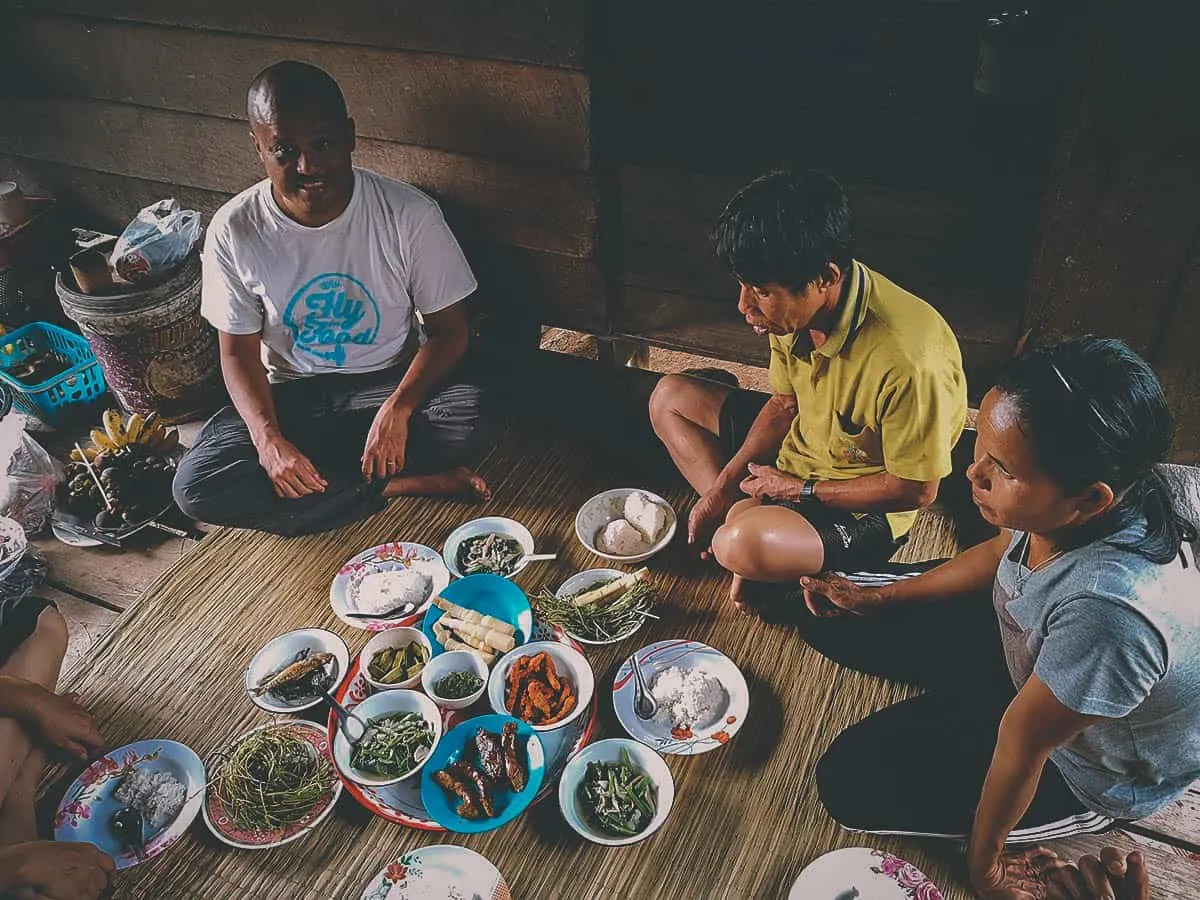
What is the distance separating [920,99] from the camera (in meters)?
4.26

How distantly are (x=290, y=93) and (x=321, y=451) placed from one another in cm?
134

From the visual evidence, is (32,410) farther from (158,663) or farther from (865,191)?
(865,191)

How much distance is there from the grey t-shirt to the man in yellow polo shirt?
1.95 ft

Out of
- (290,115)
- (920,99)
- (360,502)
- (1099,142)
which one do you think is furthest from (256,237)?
(920,99)

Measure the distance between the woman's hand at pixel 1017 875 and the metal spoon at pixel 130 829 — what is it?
2.21 meters

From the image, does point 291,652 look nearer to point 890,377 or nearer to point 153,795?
point 153,795

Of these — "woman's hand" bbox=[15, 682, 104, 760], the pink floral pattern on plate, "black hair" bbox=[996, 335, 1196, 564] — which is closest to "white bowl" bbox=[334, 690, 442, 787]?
"woman's hand" bbox=[15, 682, 104, 760]

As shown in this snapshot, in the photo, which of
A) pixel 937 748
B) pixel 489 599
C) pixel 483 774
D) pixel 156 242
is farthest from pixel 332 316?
pixel 937 748

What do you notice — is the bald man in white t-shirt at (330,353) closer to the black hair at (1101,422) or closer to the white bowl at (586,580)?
the white bowl at (586,580)

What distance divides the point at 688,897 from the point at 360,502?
1.91 meters

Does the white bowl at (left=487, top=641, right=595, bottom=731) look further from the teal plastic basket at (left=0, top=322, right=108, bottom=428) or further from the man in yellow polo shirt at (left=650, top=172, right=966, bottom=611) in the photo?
the teal plastic basket at (left=0, top=322, right=108, bottom=428)

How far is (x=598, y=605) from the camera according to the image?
119 inches

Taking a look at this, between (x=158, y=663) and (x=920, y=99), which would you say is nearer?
(x=158, y=663)

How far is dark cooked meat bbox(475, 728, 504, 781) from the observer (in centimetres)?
249
